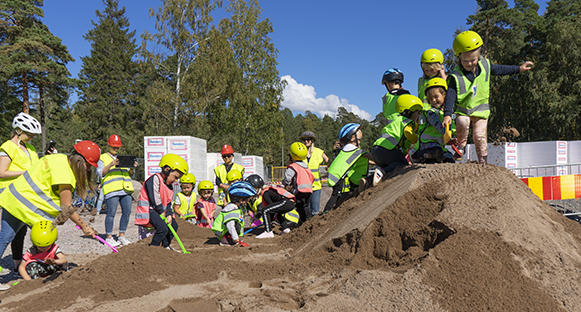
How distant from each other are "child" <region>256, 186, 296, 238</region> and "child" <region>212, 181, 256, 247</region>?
71 centimetres

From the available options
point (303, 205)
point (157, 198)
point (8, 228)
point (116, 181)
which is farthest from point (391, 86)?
point (8, 228)

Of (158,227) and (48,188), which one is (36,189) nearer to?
(48,188)

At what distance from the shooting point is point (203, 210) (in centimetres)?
741

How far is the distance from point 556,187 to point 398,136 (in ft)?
14.7

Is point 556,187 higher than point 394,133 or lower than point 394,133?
lower

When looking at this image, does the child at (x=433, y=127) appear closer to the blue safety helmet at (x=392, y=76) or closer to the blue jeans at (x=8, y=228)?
the blue safety helmet at (x=392, y=76)

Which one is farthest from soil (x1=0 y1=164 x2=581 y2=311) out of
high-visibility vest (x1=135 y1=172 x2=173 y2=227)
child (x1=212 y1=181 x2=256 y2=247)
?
child (x1=212 y1=181 x2=256 y2=247)

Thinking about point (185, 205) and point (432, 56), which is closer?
point (432, 56)

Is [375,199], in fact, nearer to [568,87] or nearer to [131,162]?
[131,162]

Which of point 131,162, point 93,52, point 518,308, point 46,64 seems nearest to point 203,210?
point 131,162

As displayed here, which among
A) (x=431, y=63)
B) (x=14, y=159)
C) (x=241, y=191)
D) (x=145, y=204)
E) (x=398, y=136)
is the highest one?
(x=431, y=63)

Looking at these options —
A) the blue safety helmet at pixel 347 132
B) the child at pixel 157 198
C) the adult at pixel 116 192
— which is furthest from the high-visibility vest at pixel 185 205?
the blue safety helmet at pixel 347 132

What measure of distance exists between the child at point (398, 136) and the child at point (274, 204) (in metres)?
1.84

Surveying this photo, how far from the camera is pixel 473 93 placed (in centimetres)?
424
